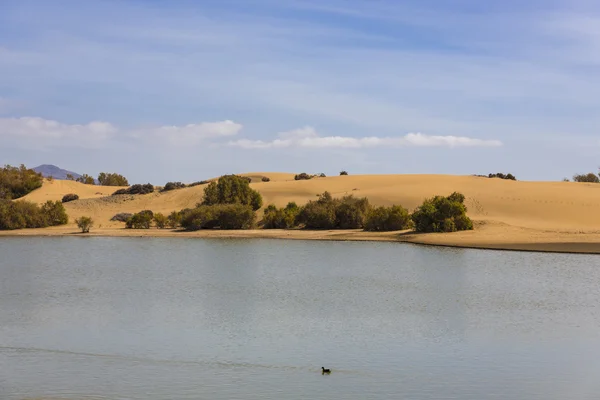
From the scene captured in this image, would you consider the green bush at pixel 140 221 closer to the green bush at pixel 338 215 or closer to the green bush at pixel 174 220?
the green bush at pixel 174 220

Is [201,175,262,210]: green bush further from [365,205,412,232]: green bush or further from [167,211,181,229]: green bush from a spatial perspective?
[365,205,412,232]: green bush

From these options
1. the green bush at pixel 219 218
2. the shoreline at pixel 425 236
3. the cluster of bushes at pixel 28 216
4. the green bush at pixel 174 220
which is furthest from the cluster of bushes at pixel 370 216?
the cluster of bushes at pixel 28 216

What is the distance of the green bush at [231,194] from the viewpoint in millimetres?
60000

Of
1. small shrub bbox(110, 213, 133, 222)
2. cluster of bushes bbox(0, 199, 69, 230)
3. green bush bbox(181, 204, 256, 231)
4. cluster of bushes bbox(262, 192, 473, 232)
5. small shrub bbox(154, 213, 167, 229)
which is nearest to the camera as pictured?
cluster of bushes bbox(262, 192, 473, 232)

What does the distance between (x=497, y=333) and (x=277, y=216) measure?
123ft

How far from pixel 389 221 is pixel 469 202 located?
13.1 m

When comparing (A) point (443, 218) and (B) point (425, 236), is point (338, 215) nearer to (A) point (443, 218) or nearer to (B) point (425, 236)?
(A) point (443, 218)

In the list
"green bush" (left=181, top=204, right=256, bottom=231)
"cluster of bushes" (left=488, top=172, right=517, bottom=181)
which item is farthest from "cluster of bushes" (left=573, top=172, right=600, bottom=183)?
"green bush" (left=181, top=204, right=256, bottom=231)

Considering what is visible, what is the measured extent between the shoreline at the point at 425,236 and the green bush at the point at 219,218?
134 cm

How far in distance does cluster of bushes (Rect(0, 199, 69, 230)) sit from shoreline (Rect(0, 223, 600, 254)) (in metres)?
1.67

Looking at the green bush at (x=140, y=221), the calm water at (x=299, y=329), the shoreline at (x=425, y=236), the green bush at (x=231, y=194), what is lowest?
the calm water at (x=299, y=329)

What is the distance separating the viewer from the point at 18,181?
252 feet

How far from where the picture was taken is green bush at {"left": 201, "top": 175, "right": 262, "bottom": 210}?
60.0m

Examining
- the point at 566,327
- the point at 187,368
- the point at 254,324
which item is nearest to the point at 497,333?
the point at 566,327
